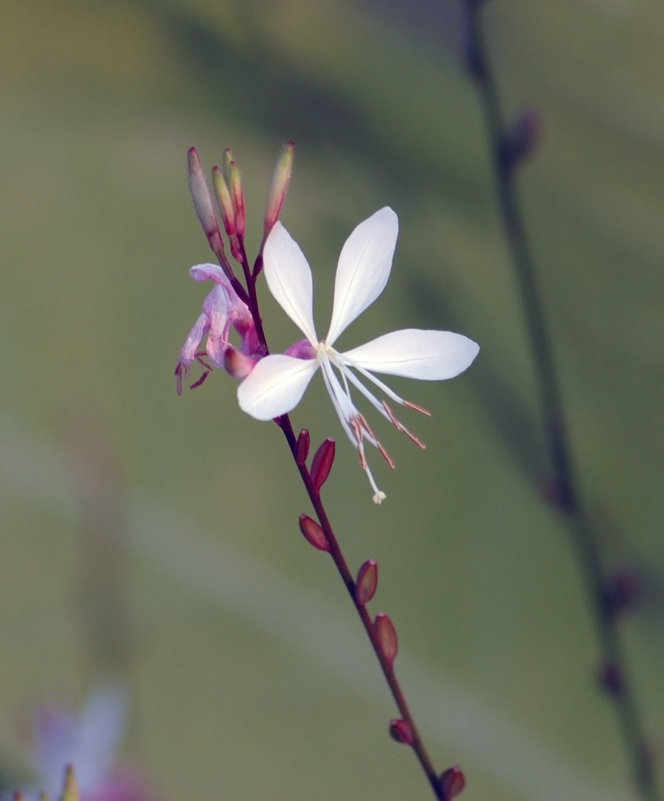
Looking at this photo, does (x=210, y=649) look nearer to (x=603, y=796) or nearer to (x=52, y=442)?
(x=52, y=442)

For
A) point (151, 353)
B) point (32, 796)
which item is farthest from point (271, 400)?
point (151, 353)

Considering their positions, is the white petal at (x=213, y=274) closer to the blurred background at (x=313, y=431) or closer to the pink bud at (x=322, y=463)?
the pink bud at (x=322, y=463)

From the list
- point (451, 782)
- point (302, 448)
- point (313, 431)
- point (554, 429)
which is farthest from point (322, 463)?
point (313, 431)

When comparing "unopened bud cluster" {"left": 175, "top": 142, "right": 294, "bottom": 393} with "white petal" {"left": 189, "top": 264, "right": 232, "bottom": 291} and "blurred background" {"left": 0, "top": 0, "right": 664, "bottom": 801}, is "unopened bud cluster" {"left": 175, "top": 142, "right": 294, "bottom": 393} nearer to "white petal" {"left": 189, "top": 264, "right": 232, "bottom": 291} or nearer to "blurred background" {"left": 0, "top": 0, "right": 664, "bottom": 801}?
"white petal" {"left": 189, "top": 264, "right": 232, "bottom": 291}

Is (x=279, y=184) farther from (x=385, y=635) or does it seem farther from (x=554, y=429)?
(x=554, y=429)

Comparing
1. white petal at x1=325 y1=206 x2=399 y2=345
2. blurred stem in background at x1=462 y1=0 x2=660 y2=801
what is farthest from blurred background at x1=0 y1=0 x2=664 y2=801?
white petal at x1=325 y1=206 x2=399 y2=345

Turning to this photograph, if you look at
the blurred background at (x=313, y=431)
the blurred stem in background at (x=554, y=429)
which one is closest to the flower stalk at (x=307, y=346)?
the blurred stem in background at (x=554, y=429)
